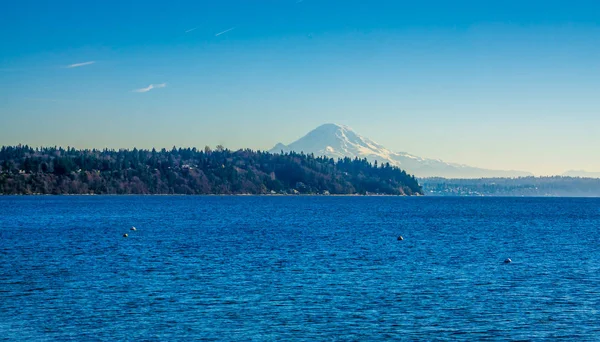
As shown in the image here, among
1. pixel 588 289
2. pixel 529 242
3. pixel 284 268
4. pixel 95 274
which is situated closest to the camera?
pixel 588 289

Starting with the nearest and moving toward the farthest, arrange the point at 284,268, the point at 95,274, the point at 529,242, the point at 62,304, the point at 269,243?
the point at 62,304
the point at 95,274
the point at 284,268
the point at 269,243
the point at 529,242

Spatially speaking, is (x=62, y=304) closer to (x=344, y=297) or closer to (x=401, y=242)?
(x=344, y=297)

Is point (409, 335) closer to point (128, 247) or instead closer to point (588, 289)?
point (588, 289)

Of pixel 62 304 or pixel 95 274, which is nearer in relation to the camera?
pixel 62 304

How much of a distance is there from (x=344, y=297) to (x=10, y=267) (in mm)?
38161

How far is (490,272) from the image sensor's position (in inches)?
2896

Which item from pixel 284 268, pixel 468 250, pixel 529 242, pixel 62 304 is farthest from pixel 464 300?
pixel 529 242

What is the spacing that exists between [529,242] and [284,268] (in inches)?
2250

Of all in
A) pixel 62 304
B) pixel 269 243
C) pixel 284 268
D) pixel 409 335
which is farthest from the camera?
pixel 269 243

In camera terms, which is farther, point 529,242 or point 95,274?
point 529,242

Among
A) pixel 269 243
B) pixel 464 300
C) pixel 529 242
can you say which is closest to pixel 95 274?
pixel 464 300

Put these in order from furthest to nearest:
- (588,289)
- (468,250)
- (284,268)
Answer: (468,250) → (284,268) → (588,289)

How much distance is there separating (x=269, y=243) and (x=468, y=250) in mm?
28834

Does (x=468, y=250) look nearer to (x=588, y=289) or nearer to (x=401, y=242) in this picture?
(x=401, y=242)
